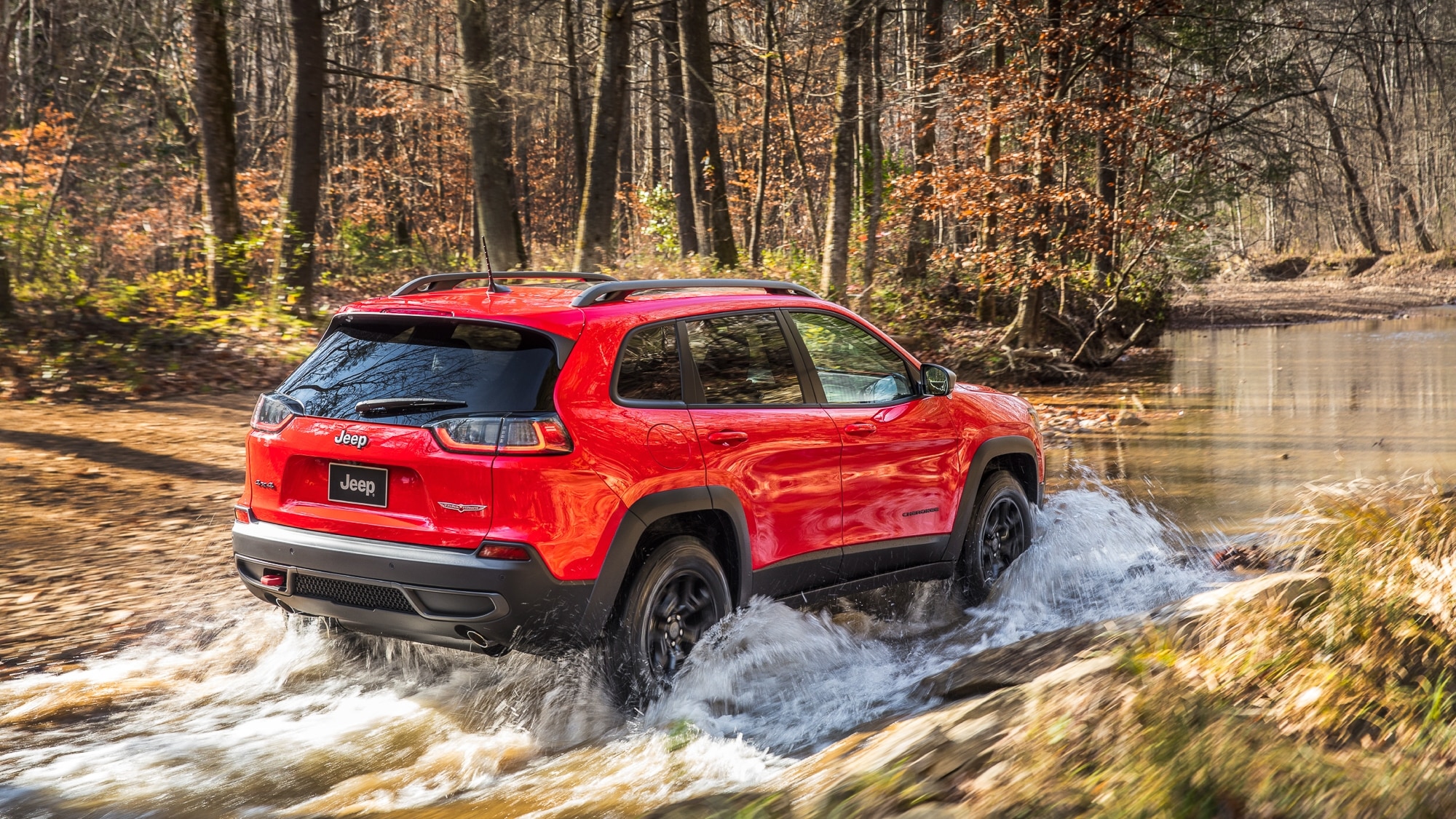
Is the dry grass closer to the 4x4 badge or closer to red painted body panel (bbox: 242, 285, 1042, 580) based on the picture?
red painted body panel (bbox: 242, 285, 1042, 580)

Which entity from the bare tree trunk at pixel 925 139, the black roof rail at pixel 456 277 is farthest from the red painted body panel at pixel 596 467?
the bare tree trunk at pixel 925 139

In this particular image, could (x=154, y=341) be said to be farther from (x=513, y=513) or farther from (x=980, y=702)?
(x=980, y=702)

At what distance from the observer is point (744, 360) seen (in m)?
5.55

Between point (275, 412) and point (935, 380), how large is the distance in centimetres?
338

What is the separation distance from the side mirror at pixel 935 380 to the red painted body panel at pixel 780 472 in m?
0.90

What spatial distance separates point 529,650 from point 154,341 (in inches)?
433

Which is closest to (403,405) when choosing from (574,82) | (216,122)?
(216,122)

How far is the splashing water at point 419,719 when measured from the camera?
421 centimetres

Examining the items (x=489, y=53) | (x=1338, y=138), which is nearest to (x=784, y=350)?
(x=489, y=53)

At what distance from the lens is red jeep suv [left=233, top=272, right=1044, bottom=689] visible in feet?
14.5

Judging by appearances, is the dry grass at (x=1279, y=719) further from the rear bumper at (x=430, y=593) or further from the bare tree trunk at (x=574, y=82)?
the bare tree trunk at (x=574, y=82)

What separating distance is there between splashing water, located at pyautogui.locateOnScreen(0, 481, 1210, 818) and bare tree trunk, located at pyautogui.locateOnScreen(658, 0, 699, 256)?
19.1 meters

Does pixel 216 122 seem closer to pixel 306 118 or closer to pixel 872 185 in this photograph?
pixel 306 118

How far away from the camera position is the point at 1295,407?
15.8m
